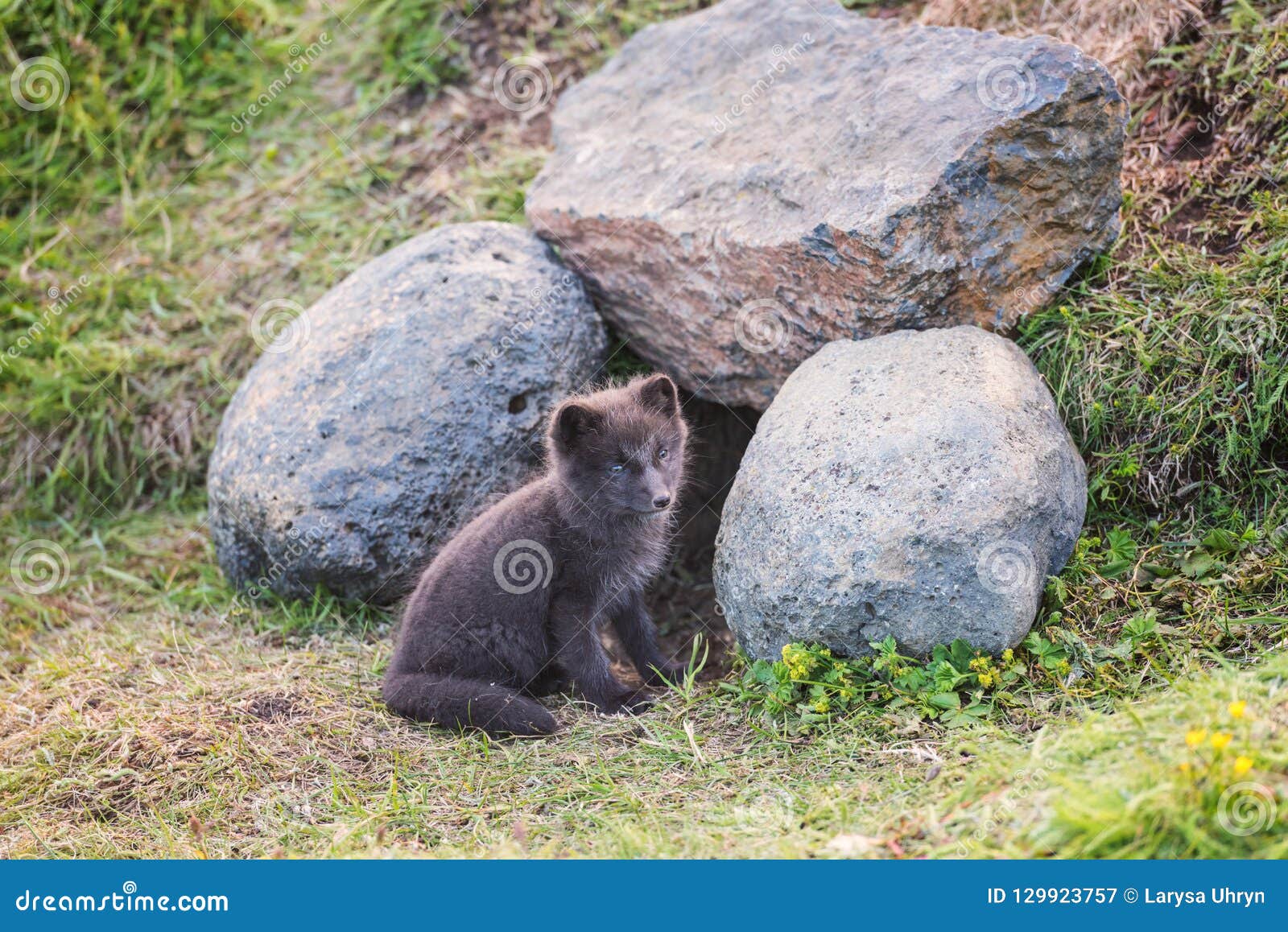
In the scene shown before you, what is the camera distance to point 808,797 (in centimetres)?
424

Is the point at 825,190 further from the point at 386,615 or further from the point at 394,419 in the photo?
the point at 386,615

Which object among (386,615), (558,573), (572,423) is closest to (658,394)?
(572,423)

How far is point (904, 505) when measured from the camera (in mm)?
4734

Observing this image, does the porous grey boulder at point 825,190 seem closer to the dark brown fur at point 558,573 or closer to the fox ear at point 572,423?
the dark brown fur at point 558,573

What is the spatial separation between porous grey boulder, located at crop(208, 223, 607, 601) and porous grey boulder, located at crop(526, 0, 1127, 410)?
0.59 meters

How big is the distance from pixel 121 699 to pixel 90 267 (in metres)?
4.41

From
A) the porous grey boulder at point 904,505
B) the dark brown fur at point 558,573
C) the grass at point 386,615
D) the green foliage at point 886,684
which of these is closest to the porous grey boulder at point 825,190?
the porous grey boulder at point 904,505

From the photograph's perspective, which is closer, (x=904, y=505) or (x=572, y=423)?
(x=904, y=505)

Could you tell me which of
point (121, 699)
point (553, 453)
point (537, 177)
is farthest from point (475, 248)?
point (121, 699)

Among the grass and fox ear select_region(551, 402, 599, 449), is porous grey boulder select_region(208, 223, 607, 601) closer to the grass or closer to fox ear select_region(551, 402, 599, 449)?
the grass

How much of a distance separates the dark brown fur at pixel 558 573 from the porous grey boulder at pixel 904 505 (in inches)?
19.2

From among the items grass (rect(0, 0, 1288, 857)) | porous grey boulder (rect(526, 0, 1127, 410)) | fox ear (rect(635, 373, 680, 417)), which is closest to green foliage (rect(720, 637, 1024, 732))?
grass (rect(0, 0, 1288, 857))

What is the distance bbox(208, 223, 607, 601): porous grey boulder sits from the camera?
6074 millimetres

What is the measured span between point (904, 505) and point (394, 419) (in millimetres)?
2820
